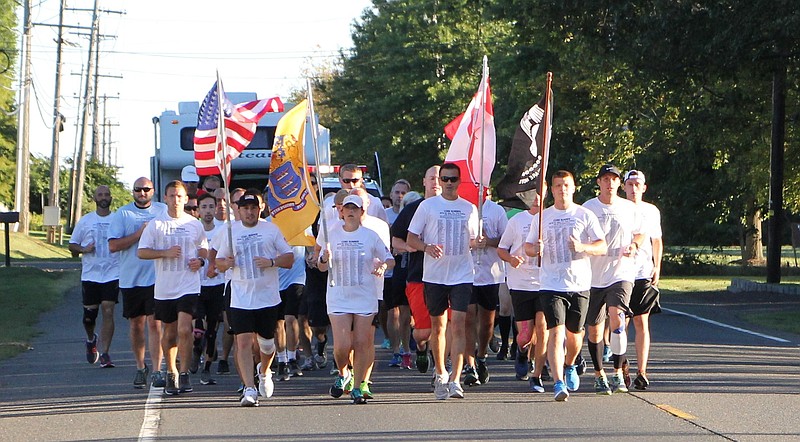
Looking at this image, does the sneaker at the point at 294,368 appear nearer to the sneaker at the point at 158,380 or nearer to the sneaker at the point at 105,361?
the sneaker at the point at 158,380

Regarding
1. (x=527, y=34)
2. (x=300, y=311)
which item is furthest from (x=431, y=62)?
(x=300, y=311)

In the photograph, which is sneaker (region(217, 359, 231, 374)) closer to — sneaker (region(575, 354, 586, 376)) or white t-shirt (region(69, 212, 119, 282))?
white t-shirt (region(69, 212, 119, 282))

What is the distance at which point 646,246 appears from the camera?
1148 centimetres

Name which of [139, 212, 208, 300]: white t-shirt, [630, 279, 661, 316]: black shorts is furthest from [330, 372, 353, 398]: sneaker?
[630, 279, 661, 316]: black shorts

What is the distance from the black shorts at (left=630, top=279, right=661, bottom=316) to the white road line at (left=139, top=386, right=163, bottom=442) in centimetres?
416

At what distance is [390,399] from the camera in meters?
11.0

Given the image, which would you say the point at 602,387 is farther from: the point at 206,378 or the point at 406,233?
the point at 206,378

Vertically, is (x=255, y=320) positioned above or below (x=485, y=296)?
below

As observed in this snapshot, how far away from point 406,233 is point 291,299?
2060 mm

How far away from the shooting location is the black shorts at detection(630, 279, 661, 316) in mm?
11406

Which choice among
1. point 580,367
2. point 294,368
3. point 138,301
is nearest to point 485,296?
point 580,367

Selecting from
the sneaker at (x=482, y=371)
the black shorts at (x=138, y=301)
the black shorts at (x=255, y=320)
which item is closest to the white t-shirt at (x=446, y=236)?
the sneaker at (x=482, y=371)

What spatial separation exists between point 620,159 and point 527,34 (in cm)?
757

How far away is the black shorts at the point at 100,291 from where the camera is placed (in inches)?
541
